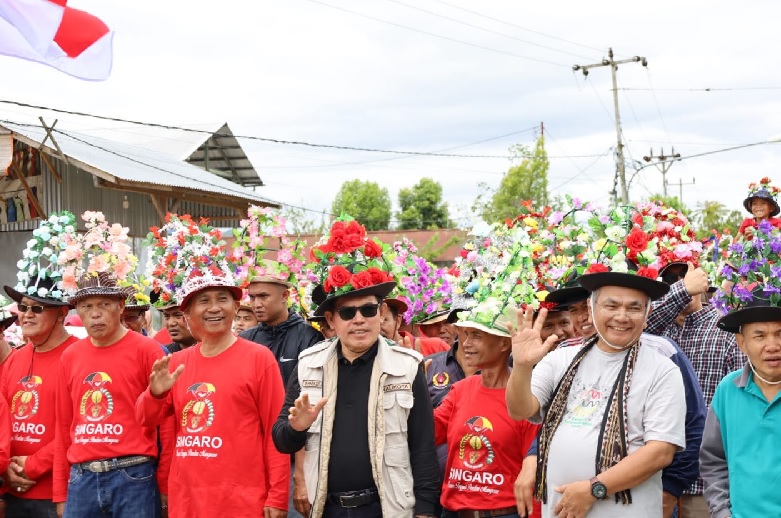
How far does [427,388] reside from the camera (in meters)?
4.81

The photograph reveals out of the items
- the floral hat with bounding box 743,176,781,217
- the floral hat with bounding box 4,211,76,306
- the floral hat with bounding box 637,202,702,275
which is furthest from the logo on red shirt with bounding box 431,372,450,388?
the floral hat with bounding box 743,176,781,217

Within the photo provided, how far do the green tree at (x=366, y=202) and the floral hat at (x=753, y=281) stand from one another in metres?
57.8

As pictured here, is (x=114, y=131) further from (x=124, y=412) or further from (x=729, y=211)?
(x=729, y=211)

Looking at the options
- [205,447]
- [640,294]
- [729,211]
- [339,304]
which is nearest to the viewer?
[640,294]

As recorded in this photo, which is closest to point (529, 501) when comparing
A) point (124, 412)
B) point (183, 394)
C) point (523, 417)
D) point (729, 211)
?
point (523, 417)

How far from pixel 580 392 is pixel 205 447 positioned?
7.30 feet

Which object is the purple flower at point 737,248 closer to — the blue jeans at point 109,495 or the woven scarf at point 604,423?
the woven scarf at point 604,423

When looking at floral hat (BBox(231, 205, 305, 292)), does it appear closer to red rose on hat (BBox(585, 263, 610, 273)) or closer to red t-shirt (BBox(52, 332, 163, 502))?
red t-shirt (BBox(52, 332, 163, 502))

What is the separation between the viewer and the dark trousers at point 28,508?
Answer: 5.95m

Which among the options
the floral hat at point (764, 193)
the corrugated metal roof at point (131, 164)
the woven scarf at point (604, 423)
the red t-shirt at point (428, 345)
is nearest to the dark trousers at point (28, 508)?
the red t-shirt at point (428, 345)

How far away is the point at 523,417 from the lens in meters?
4.19

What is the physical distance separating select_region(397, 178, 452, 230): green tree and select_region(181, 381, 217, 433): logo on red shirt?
55.3 meters

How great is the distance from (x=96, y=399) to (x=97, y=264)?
3.48 ft

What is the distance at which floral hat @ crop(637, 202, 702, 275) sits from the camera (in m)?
5.42
